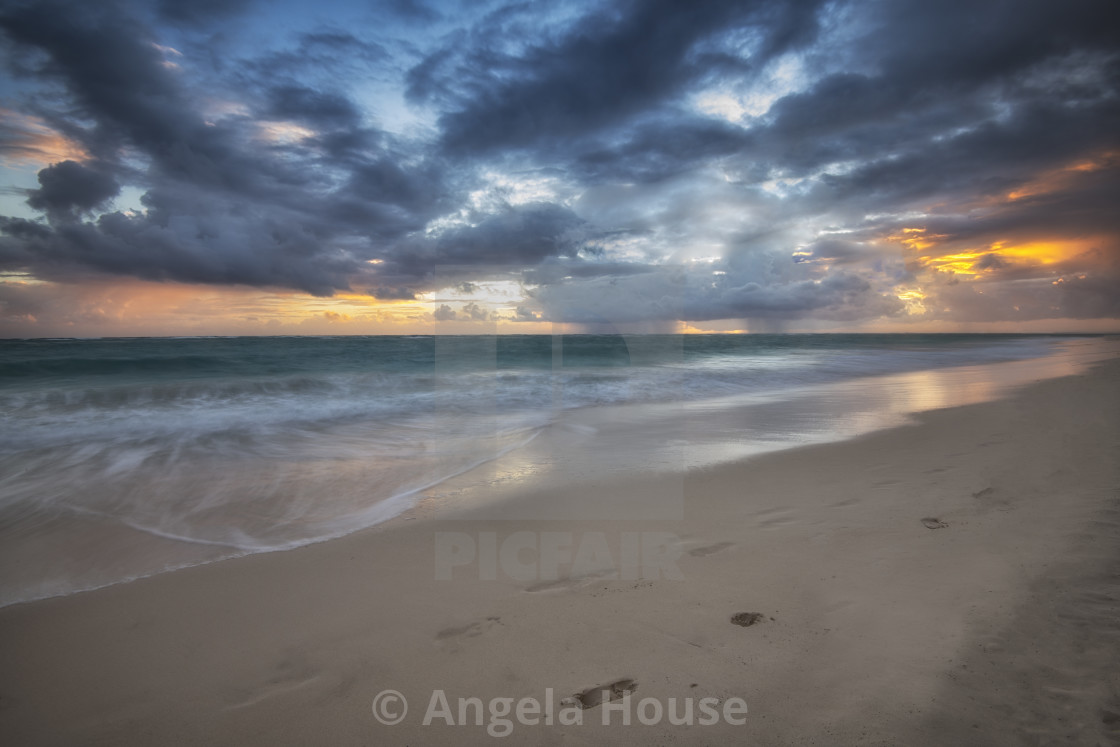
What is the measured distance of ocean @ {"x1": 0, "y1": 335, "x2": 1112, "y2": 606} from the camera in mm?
4531

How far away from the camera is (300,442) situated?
28.4 feet

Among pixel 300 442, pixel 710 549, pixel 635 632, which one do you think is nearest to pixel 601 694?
pixel 635 632


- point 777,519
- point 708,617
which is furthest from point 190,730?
point 777,519

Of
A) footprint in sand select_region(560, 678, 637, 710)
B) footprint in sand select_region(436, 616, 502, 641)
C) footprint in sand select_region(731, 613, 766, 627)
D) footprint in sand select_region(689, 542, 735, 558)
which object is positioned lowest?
footprint in sand select_region(560, 678, 637, 710)

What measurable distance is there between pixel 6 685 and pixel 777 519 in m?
5.15

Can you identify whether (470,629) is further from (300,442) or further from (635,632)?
(300,442)

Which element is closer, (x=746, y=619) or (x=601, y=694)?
(x=601, y=694)

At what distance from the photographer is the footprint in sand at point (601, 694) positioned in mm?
2242

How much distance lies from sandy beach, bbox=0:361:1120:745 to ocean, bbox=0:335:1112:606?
92 centimetres

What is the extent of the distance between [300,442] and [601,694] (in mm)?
8009

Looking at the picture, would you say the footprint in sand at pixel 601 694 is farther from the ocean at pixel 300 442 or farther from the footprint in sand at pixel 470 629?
the ocean at pixel 300 442

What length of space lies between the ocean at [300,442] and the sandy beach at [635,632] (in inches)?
36.1

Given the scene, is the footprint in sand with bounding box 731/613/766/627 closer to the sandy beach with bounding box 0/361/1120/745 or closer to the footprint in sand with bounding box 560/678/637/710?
the sandy beach with bounding box 0/361/1120/745

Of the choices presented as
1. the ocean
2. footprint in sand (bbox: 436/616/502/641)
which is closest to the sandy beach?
footprint in sand (bbox: 436/616/502/641)
